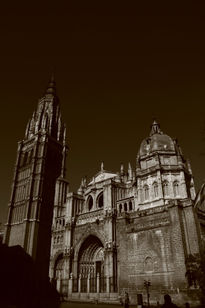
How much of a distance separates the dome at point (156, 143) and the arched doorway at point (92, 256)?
59.9ft

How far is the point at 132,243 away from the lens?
98.8ft

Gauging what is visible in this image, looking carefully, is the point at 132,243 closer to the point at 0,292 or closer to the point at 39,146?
the point at 0,292

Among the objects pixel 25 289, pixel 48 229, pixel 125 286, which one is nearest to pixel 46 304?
pixel 25 289

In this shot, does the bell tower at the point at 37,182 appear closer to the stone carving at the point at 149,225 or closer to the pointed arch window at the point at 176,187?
the stone carving at the point at 149,225

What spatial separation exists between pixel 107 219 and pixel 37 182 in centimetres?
2415

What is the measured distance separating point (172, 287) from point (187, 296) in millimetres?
1854

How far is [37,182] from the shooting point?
5575 cm

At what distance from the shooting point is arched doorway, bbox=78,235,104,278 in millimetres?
38150

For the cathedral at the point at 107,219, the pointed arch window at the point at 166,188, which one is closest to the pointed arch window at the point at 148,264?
the cathedral at the point at 107,219

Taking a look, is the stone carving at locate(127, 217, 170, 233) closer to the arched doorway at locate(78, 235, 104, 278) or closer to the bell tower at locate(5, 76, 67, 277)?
the arched doorway at locate(78, 235, 104, 278)

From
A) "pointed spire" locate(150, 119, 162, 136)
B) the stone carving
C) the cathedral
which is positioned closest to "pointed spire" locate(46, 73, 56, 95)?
→ the cathedral

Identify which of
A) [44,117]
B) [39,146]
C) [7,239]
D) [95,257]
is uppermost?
[44,117]

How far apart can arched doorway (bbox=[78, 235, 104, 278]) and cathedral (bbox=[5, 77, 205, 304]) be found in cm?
14

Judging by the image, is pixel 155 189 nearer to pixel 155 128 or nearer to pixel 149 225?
pixel 149 225
